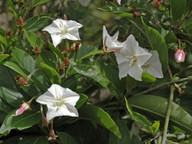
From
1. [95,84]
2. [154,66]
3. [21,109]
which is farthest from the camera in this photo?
[95,84]

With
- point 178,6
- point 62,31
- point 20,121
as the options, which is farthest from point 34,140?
point 178,6

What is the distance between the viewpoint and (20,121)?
676 millimetres

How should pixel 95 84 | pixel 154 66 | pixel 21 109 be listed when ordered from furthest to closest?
pixel 95 84, pixel 154 66, pixel 21 109

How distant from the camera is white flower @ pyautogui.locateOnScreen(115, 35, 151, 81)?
0.70 m

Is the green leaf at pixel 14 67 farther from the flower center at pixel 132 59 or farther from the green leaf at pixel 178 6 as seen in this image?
the green leaf at pixel 178 6

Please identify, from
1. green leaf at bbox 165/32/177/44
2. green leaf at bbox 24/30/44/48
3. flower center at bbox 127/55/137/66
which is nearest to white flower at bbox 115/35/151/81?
flower center at bbox 127/55/137/66

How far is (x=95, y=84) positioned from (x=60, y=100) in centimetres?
21

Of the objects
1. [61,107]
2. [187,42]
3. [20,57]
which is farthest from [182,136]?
[20,57]

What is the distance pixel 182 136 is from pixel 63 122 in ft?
1.17

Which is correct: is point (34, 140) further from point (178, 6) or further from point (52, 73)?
point (178, 6)

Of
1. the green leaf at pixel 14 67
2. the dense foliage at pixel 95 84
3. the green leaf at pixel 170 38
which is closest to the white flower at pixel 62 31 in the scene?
the dense foliage at pixel 95 84

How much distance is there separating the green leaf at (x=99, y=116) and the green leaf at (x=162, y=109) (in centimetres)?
12

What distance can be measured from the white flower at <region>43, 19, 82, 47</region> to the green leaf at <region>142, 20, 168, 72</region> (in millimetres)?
181

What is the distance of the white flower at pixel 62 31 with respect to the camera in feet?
2.40
